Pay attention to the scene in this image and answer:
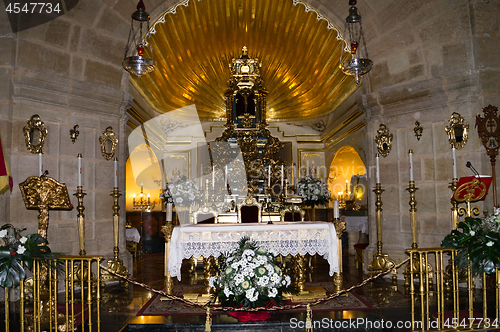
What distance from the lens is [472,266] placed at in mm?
4074

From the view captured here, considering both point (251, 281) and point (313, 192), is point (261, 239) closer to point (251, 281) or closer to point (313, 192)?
point (251, 281)

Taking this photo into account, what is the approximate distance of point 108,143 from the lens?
24.6 ft

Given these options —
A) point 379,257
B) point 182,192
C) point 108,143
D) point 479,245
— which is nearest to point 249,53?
point 182,192

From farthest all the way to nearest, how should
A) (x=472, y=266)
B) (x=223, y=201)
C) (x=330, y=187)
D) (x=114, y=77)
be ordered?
(x=330, y=187) < (x=223, y=201) < (x=114, y=77) < (x=472, y=266)

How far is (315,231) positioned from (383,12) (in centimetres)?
452

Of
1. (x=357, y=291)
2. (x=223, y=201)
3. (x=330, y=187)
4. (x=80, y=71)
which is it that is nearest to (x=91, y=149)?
(x=80, y=71)

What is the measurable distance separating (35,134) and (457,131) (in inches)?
274

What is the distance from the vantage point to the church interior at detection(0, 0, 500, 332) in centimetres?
457

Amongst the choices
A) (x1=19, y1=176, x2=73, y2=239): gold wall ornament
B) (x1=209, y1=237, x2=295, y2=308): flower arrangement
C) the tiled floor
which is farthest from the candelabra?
(x1=209, y1=237, x2=295, y2=308): flower arrangement

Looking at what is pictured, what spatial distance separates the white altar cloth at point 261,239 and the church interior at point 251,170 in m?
0.02

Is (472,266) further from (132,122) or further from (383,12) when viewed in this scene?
(132,122)

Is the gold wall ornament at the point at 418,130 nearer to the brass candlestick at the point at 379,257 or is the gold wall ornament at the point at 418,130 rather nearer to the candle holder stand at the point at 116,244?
the brass candlestick at the point at 379,257

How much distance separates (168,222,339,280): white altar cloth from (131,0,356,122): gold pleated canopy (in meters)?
4.20

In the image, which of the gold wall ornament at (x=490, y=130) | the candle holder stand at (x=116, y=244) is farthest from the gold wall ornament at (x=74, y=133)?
the gold wall ornament at (x=490, y=130)
